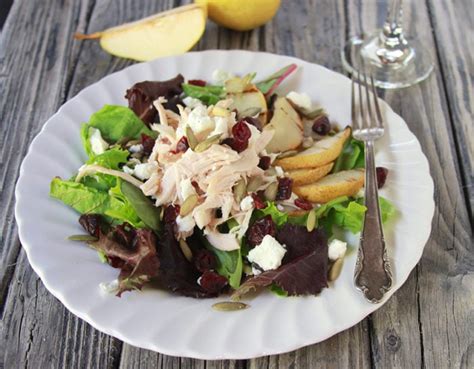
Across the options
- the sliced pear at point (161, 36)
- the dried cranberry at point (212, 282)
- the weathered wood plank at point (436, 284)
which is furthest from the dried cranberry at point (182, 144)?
the sliced pear at point (161, 36)

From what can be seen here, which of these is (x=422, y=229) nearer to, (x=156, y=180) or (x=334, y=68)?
(x=156, y=180)

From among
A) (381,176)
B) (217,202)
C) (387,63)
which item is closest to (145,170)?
(217,202)

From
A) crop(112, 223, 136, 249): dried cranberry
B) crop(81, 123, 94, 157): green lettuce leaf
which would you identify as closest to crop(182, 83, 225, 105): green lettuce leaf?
crop(81, 123, 94, 157): green lettuce leaf

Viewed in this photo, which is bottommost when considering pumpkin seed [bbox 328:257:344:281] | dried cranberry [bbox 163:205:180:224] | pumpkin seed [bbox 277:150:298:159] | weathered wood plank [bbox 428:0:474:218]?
weathered wood plank [bbox 428:0:474:218]

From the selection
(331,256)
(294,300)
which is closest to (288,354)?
(294,300)

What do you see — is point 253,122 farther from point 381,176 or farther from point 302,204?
point 381,176

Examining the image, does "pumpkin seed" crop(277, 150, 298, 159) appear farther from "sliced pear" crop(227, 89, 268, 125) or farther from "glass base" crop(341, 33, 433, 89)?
"glass base" crop(341, 33, 433, 89)
